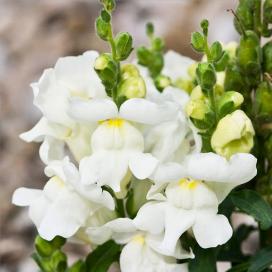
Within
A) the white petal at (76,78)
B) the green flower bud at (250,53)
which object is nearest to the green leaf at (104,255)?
the white petal at (76,78)

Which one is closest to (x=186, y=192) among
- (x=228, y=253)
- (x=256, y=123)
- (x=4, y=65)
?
(x=256, y=123)

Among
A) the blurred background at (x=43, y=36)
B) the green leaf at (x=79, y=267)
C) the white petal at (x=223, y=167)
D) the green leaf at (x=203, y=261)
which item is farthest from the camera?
the blurred background at (x=43, y=36)

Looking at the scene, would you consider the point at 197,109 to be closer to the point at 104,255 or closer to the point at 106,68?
the point at 106,68

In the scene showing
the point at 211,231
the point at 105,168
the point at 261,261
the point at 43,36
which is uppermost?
the point at 105,168

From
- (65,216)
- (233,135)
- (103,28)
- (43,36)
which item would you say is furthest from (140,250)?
(43,36)

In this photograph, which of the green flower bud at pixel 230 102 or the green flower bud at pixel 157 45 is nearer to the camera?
the green flower bud at pixel 230 102

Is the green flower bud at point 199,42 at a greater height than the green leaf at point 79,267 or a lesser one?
greater

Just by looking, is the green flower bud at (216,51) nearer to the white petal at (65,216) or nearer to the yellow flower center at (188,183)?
the yellow flower center at (188,183)
